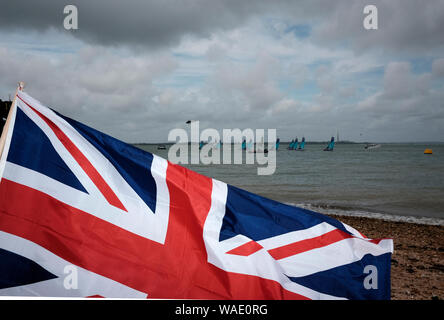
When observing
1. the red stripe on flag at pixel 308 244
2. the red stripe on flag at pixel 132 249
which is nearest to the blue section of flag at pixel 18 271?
the red stripe on flag at pixel 132 249

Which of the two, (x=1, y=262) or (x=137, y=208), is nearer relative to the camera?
(x=1, y=262)

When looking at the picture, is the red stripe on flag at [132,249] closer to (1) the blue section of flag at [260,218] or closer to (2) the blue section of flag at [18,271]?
(2) the blue section of flag at [18,271]


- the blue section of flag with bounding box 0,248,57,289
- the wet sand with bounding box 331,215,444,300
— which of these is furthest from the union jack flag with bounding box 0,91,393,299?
the wet sand with bounding box 331,215,444,300

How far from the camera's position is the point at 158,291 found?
7.91 ft

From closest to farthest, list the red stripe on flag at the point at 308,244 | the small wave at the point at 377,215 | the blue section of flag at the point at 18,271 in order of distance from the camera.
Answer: the blue section of flag at the point at 18,271 → the red stripe on flag at the point at 308,244 → the small wave at the point at 377,215

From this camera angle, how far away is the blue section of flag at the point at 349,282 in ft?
8.80

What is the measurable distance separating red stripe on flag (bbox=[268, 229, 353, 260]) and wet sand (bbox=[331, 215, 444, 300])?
3013 millimetres

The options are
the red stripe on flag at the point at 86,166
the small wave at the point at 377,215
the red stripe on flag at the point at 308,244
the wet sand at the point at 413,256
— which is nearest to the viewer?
the red stripe on flag at the point at 86,166

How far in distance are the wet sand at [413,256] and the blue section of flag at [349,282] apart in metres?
2.84

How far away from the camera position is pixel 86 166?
8.48ft

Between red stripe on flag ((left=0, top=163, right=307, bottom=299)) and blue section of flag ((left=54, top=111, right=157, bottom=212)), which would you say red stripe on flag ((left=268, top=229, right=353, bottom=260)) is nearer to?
red stripe on flag ((left=0, top=163, right=307, bottom=299))
